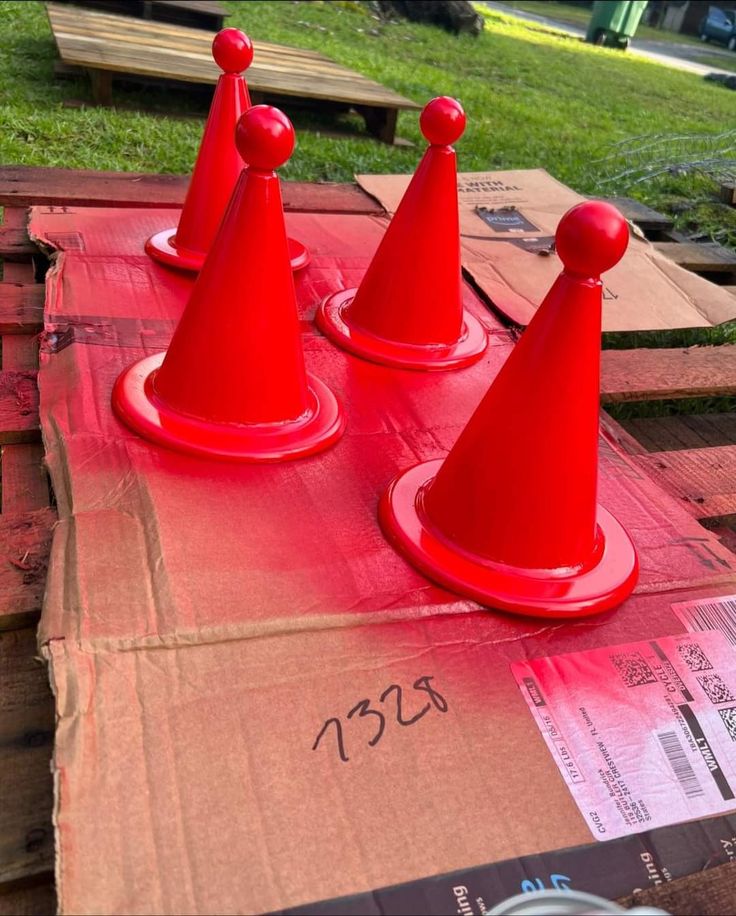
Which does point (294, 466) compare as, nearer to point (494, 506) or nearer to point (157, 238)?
point (494, 506)

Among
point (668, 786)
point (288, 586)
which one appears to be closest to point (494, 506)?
point (288, 586)

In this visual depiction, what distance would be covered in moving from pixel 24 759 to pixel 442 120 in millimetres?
1364

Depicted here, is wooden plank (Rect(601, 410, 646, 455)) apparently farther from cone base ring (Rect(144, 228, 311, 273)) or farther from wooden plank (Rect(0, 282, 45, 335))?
wooden plank (Rect(0, 282, 45, 335))

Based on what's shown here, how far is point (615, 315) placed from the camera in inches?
86.2

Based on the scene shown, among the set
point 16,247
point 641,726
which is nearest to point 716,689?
point 641,726

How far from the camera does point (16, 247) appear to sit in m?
2.10

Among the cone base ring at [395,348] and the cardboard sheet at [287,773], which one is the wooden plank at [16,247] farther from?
the cardboard sheet at [287,773]

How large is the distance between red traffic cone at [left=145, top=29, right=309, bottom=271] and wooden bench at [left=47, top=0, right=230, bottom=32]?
13.4 feet

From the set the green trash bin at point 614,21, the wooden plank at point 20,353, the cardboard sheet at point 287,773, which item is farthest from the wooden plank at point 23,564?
the green trash bin at point 614,21

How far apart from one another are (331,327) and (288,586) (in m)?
0.84

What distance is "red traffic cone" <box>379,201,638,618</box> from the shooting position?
1193 millimetres

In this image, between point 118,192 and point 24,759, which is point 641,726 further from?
point 118,192

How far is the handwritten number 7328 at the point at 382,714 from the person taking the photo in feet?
3.21

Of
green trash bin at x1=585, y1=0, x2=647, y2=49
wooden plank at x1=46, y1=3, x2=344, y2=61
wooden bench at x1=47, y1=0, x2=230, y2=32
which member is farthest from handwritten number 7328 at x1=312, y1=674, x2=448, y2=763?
green trash bin at x1=585, y1=0, x2=647, y2=49
